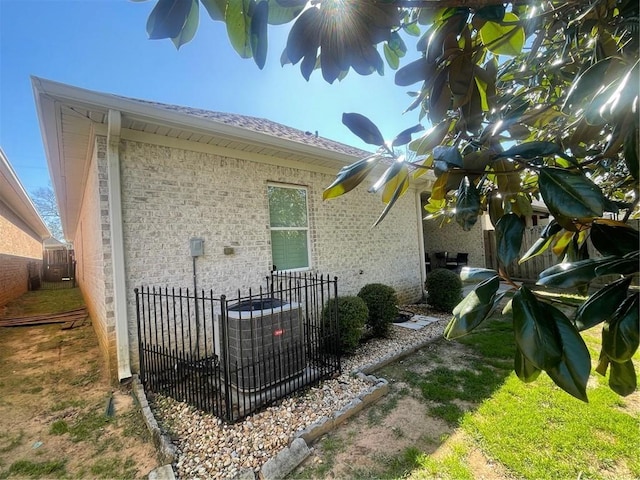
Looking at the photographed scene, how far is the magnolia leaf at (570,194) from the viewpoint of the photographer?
0.74 m

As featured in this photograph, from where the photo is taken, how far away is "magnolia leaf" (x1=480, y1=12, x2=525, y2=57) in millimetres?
1189

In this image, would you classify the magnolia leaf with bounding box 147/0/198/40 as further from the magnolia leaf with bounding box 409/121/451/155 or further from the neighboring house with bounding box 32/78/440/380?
the neighboring house with bounding box 32/78/440/380

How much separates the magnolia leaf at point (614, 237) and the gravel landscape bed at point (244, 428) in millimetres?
2888

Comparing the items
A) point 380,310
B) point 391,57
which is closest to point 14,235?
point 380,310

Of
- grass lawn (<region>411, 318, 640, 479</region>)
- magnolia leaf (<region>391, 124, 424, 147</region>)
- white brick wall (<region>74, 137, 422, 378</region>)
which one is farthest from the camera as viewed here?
white brick wall (<region>74, 137, 422, 378</region>)

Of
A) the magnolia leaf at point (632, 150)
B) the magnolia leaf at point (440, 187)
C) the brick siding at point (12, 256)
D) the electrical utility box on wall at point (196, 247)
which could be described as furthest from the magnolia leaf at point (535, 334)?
the brick siding at point (12, 256)

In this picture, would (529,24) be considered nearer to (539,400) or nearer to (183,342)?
(539,400)

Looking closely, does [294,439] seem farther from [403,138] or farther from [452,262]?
[452,262]

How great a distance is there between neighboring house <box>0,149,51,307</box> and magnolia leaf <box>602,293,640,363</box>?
10.8m

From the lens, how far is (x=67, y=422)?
3287 millimetres

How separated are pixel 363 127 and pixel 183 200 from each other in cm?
422

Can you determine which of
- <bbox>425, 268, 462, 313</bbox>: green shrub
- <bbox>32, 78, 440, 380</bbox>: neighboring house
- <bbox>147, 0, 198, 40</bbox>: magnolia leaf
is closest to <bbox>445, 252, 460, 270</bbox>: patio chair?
<bbox>425, 268, 462, 313</bbox>: green shrub

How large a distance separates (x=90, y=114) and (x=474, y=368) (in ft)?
20.8

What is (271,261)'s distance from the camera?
5480 millimetres
